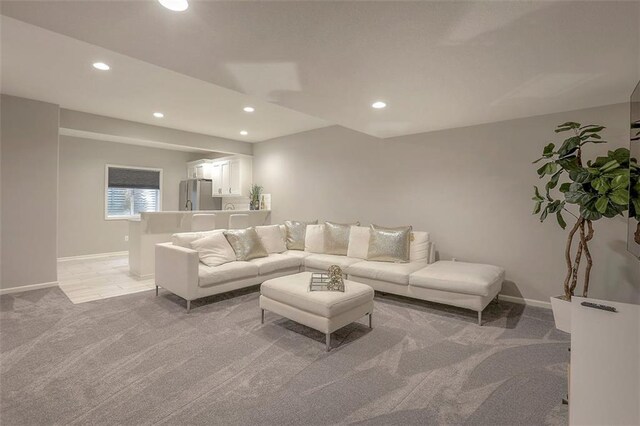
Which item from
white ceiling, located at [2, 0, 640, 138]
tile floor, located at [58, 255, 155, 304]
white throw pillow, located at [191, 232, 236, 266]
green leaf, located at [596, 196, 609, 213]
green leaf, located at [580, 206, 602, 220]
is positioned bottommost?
tile floor, located at [58, 255, 155, 304]

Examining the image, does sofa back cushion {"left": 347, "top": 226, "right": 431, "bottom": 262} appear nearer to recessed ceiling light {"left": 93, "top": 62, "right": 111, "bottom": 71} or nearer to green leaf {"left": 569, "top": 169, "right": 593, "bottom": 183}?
green leaf {"left": 569, "top": 169, "right": 593, "bottom": 183}

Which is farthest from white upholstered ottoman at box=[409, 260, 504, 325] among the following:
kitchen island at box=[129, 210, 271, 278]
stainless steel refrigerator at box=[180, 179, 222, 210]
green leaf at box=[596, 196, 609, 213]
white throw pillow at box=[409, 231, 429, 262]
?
stainless steel refrigerator at box=[180, 179, 222, 210]

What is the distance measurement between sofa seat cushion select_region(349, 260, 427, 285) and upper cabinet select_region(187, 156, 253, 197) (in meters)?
3.81

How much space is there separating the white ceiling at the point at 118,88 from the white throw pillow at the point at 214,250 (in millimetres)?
1843

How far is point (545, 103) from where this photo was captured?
3.35 meters

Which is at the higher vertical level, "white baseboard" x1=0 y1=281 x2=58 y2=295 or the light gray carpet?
"white baseboard" x1=0 y1=281 x2=58 y2=295

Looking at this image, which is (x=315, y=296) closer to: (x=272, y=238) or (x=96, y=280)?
(x=272, y=238)

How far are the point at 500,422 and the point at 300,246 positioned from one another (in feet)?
12.1

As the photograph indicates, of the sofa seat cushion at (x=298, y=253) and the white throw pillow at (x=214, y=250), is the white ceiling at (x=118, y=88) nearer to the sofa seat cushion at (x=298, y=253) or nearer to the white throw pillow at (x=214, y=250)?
the white throw pillow at (x=214, y=250)

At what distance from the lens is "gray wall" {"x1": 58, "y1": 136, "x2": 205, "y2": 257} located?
6316 mm

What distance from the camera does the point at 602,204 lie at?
2.38 m

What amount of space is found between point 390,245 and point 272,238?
1.79 metres

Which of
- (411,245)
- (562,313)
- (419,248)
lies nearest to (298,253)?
(411,245)

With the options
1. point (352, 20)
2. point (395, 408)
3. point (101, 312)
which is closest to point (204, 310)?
point (101, 312)
